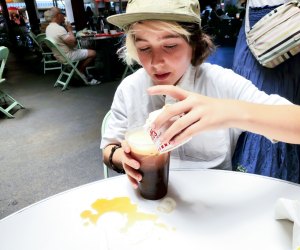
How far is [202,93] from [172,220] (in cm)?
62

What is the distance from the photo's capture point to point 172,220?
28.9 inches

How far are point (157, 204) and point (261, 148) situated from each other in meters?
0.84

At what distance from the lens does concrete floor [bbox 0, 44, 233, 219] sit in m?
2.40

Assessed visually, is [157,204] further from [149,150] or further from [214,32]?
[214,32]

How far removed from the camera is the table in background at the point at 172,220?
0.67 m

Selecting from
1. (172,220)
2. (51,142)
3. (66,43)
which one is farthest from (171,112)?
(66,43)

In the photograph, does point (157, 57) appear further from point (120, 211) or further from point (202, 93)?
point (120, 211)

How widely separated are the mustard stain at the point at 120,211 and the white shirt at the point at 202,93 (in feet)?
1.17

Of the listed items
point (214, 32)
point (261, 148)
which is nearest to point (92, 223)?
point (261, 148)

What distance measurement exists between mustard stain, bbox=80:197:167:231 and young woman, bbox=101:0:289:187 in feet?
0.24

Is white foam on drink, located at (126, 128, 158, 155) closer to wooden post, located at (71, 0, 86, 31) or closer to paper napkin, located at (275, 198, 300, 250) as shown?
paper napkin, located at (275, 198, 300, 250)

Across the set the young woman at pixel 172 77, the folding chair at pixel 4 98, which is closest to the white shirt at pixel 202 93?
the young woman at pixel 172 77

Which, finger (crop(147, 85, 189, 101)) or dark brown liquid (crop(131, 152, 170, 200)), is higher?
finger (crop(147, 85, 189, 101))

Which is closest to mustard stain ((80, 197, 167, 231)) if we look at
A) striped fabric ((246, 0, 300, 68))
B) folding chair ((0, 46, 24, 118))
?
striped fabric ((246, 0, 300, 68))
